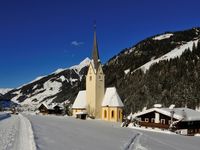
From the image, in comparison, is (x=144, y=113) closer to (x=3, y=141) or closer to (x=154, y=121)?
(x=154, y=121)

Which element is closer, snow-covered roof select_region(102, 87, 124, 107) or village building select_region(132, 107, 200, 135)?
village building select_region(132, 107, 200, 135)

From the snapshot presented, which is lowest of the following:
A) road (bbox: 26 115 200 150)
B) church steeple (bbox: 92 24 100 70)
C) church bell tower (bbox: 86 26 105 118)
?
road (bbox: 26 115 200 150)

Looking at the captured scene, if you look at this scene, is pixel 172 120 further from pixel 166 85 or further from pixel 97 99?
pixel 166 85

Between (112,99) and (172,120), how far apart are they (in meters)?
29.1

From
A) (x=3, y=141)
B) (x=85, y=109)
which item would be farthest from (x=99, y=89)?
(x=3, y=141)

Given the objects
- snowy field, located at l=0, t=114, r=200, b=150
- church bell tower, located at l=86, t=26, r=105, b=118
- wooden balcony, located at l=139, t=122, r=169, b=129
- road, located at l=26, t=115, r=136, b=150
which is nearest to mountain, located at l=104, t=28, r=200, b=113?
church bell tower, located at l=86, t=26, r=105, b=118

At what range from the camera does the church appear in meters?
83.9

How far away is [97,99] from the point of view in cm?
8856

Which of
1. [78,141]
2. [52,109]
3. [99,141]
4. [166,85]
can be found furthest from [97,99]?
[166,85]

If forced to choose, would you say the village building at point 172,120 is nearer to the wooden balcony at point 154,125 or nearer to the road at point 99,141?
the wooden balcony at point 154,125

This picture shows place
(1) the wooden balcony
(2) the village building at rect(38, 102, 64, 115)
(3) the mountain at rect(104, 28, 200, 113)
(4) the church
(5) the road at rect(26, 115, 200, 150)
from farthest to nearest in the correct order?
(2) the village building at rect(38, 102, 64, 115)
(3) the mountain at rect(104, 28, 200, 113)
(4) the church
(1) the wooden balcony
(5) the road at rect(26, 115, 200, 150)

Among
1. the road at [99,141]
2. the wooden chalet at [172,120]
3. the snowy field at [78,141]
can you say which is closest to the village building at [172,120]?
the wooden chalet at [172,120]

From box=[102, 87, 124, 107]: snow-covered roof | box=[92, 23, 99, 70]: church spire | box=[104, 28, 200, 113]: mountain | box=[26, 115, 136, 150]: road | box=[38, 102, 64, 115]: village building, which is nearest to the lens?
box=[26, 115, 136, 150]: road

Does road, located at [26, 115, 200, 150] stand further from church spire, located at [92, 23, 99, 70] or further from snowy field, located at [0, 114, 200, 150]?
church spire, located at [92, 23, 99, 70]
